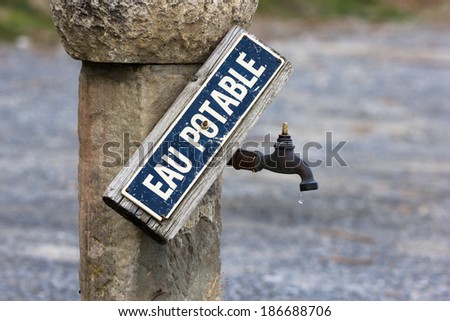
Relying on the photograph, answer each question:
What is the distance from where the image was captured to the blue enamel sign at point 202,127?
275 cm

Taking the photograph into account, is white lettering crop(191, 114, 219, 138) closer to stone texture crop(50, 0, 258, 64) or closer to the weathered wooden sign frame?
the weathered wooden sign frame

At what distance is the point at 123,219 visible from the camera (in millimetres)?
3037

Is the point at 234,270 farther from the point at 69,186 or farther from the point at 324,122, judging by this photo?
the point at 324,122

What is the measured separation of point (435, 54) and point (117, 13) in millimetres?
14586

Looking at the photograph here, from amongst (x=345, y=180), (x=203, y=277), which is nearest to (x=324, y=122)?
(x=345, y=180)

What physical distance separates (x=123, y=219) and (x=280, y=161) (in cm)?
54

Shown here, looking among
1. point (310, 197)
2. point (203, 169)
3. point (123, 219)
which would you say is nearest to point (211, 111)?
point (203, 169)

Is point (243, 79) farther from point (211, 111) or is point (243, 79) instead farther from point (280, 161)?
point (280, 161)

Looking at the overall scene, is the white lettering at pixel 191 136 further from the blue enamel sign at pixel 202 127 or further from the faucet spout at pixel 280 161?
the faucet spout at pixel 280 161

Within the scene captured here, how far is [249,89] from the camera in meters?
2.88

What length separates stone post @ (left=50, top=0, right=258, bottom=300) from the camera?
2852 mm

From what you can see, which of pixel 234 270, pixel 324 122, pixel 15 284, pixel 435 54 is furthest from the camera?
pixel 435 54

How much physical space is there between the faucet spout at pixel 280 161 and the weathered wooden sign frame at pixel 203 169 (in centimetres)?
11

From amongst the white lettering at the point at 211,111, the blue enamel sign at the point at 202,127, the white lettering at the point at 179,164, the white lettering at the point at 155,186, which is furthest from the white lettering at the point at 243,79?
the white lettering at the point at 155,186
